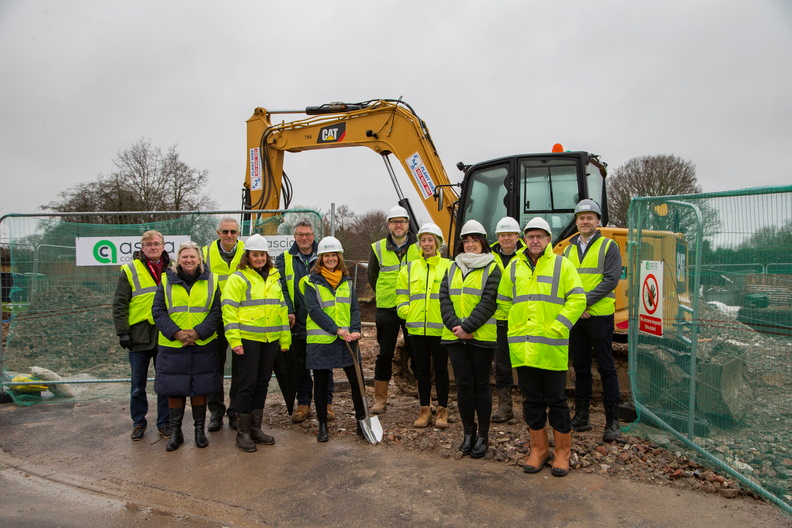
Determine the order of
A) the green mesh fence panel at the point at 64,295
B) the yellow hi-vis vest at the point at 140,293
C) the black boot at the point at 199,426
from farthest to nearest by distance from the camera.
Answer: the green mesh fence panel at the point at 64,295 < the yellow hi-vis vest at the point at 140,293 < the black boot at the point at 199,426

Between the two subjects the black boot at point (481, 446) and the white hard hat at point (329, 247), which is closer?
the black boot at point (481, 446)

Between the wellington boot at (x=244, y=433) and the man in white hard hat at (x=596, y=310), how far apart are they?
2875mm

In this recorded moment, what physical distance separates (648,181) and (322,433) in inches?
918

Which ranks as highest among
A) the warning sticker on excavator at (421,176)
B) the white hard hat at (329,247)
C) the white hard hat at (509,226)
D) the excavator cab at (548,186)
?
the warning sticker on excavator at (421,176)

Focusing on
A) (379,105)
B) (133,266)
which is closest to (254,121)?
(379,105)

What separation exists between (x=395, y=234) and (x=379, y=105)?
155 inches

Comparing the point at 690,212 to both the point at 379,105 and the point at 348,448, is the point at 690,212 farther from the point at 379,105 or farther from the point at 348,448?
the point at 379,105

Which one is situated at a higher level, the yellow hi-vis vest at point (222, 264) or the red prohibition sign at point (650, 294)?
the yellow hi-vis vest at point (222, 264)

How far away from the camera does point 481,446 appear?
4.75m

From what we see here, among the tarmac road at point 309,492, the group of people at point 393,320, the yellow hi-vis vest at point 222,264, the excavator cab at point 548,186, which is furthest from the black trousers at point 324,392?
the excavator cab at point 548,186

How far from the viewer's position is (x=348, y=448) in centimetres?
506

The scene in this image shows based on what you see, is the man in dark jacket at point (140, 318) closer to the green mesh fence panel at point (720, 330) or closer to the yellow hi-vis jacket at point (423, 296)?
the yellow hi-vis jacket at point (423, 296)

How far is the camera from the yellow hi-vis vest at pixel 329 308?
5164mm

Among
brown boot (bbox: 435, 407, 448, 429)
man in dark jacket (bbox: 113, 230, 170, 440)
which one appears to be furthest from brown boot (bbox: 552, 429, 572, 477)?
man in dark jacket (bbox: 113, 230, 170, 440)
